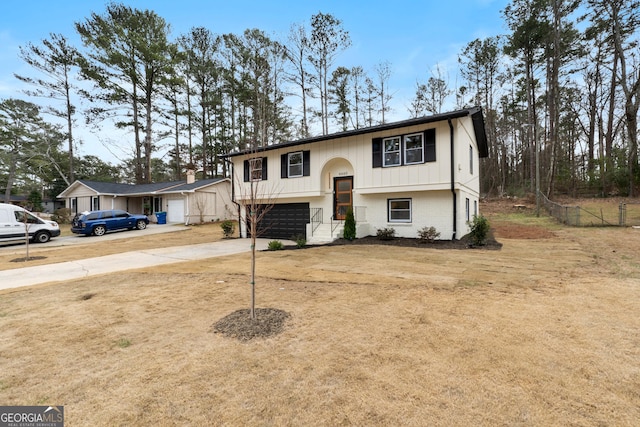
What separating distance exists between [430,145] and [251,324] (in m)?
9.95

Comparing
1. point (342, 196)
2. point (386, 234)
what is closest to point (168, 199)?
point (342, 196)

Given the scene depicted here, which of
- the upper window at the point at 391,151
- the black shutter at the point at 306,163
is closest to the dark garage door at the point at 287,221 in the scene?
the black shutter at the point at 306,163

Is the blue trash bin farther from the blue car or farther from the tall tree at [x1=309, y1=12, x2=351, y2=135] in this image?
the tall tree at [x1=309, y1=12, x2=351, y2=135]

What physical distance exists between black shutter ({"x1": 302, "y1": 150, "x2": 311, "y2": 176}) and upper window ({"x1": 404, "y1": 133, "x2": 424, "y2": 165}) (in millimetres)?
4698

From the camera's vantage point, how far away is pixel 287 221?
1517 cm

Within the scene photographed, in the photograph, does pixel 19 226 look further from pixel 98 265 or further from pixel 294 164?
pixel 294 164

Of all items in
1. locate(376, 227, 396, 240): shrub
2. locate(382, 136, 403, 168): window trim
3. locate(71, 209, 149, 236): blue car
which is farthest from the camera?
locate(71, 209, 149, 236): blue car

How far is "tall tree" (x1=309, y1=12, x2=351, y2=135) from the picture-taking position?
23000 mm

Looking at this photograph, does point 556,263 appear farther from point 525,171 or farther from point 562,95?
point 525,171

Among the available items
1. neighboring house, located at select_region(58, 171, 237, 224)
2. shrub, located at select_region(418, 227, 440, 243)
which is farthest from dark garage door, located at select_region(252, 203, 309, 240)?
neighboring house, located at select_region(58, 171, 237, 224)

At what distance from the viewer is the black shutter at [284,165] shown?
48.1ft

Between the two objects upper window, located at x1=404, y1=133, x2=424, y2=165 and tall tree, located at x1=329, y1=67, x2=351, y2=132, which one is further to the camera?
tall tree, located at x1=329, y1=67, x2=351, y2=132

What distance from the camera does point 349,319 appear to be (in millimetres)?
3984

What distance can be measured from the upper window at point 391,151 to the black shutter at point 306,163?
12.5 ft
